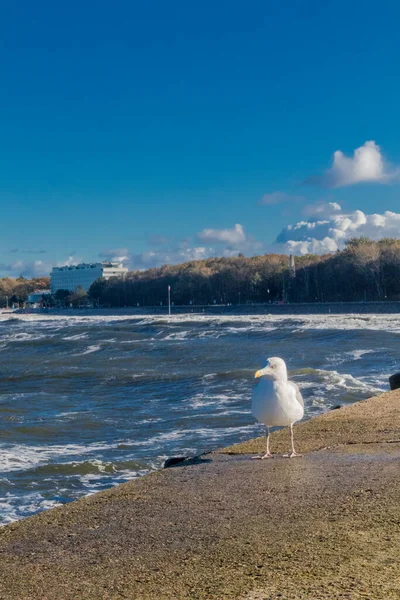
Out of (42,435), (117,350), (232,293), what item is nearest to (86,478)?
(42,435)

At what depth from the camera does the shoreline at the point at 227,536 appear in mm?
3541

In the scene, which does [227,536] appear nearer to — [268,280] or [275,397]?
[275,397]

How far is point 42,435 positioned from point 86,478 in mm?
3613

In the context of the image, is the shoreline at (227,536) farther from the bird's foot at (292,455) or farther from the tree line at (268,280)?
the tree line at (268,280)

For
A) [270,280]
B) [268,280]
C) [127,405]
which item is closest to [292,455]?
[127,405]

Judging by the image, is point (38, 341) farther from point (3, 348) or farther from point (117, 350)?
point (117, 350)

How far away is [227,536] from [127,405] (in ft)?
37.3

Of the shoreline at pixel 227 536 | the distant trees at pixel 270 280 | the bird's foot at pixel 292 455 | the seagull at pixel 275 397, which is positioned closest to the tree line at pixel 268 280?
the distant trees at pixel 270 280

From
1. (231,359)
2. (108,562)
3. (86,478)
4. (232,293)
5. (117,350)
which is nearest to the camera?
(108,562)

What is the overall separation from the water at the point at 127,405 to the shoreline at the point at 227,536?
2.09m

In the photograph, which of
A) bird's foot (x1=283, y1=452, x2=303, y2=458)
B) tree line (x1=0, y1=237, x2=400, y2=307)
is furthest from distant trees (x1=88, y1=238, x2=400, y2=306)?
bird's foot (x1=283, y1=452, x2=303, y2=458)

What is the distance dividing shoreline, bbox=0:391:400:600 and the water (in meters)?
2.09

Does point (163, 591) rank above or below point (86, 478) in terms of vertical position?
above

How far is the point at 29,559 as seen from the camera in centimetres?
423
